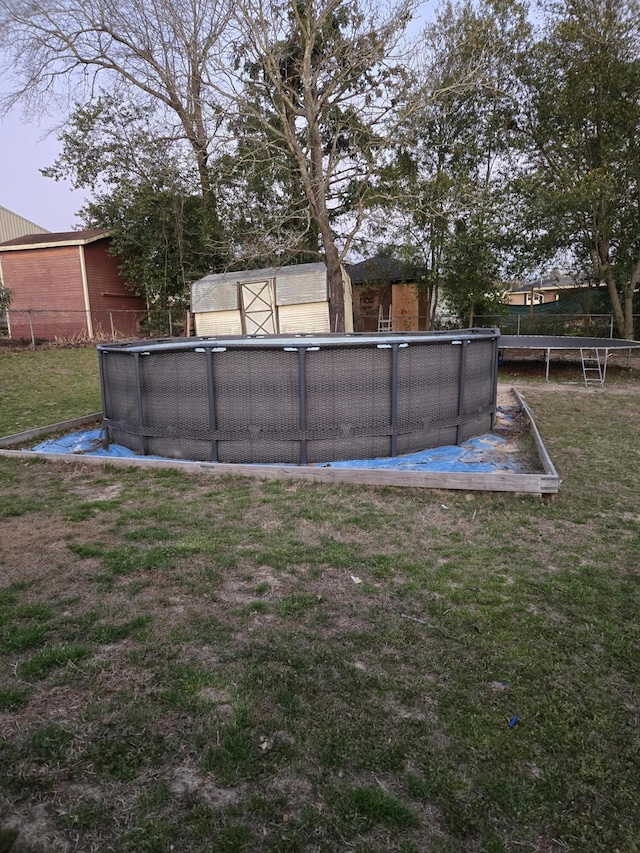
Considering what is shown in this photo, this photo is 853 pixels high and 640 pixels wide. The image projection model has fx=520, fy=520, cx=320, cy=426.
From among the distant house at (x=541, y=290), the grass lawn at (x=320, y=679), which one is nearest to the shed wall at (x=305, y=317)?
the grass lawn at (x=320, y=679)

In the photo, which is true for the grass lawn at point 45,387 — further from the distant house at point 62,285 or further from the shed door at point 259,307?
the shed door at point 259,307

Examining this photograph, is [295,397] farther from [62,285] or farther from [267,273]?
[62,285]

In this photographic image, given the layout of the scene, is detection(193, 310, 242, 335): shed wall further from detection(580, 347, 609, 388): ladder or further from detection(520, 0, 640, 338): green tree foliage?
detection(580, 347, 609, 388): ladder

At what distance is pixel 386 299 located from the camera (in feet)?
87.3

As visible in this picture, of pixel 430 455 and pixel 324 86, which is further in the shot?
pixel 324 86

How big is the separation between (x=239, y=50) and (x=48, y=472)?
17379mm

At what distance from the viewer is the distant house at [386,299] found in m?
25.5

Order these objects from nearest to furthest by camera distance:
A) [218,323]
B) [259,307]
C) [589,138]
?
[589,138] < [259,307] < [218,323]

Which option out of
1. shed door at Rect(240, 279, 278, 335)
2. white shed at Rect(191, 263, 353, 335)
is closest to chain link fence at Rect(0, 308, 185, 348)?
white shed at Rect(191, 263, 353, 335)

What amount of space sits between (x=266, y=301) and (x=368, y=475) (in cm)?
1579

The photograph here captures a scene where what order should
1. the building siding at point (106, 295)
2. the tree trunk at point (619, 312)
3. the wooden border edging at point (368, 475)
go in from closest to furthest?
1. the wooden border edging at point (368, 475)
2. the tree trunk at point (619, 312)
3. the building siding at point (106, 295)

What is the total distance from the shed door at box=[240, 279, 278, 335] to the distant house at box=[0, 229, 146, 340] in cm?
562

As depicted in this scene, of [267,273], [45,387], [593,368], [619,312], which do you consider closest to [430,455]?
[45,387]

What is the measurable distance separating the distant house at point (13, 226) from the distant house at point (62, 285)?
17.0 m
